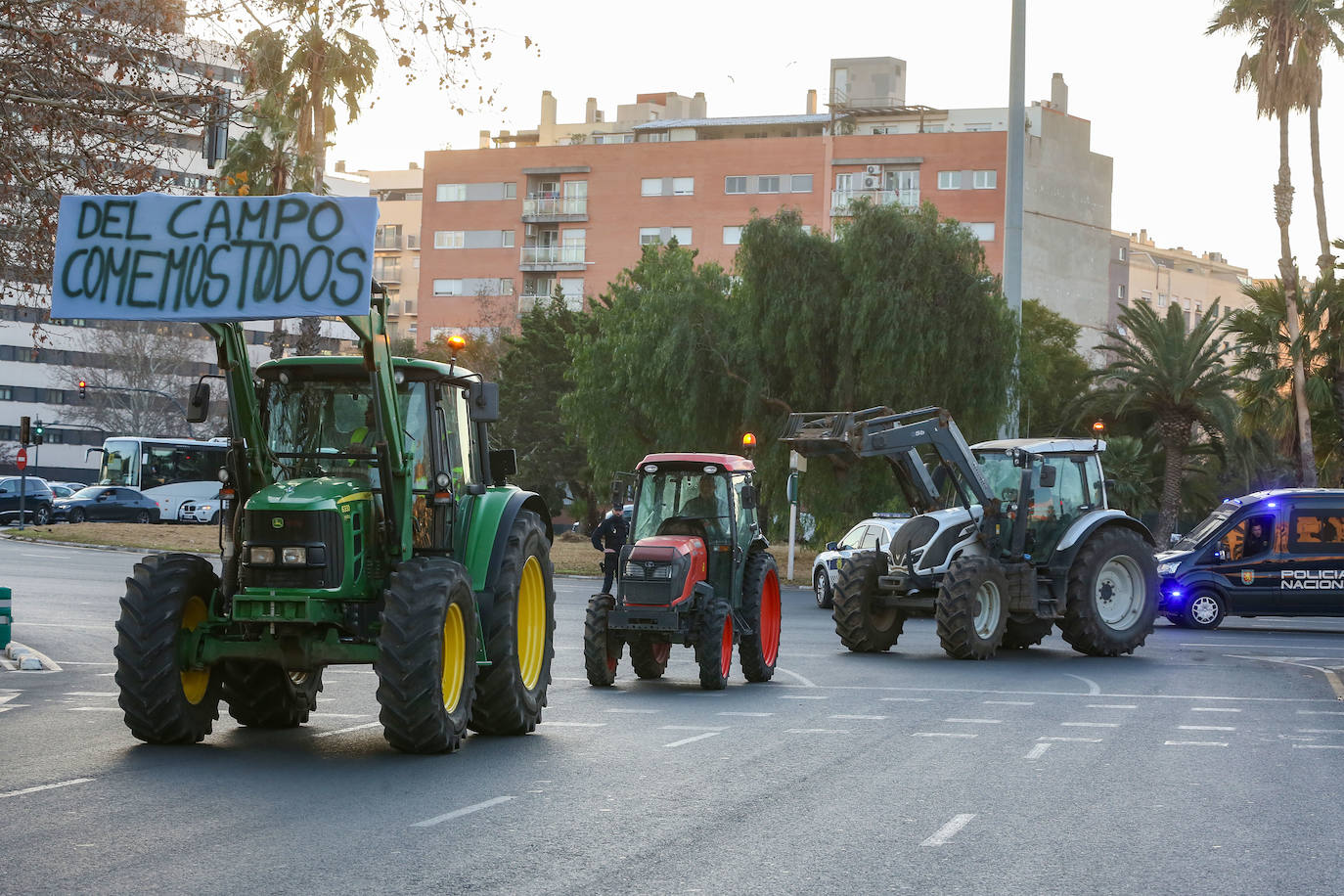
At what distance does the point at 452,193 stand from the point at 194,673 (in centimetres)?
9378

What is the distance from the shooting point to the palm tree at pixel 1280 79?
4712 cm

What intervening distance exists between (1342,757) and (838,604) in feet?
32.8

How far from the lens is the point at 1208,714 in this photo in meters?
16.0

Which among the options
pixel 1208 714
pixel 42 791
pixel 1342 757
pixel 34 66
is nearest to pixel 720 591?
pixel 1208 714

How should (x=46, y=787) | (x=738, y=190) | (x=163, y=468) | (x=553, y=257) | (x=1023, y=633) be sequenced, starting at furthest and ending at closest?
(x=553, y=257) < (x=738, y=190) < (x=163, y=468) < (x=1023, y=633) < (x=46, y=787)

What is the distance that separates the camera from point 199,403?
41.5 feet

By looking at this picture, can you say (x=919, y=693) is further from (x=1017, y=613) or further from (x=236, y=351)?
(x=236, y=351)

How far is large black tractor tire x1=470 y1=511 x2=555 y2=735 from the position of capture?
42.0 feet

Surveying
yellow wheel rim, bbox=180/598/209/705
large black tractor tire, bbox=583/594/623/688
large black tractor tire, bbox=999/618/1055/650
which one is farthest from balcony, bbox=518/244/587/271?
yellow wheel rim, bbox=180/598/209/705

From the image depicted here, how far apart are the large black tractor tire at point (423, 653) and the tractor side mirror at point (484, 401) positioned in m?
1.50

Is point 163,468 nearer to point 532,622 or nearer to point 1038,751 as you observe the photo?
point 532,622

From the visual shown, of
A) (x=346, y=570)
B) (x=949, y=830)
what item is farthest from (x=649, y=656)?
(x=949, y=830)

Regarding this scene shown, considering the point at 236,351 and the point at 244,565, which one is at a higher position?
the point at 236,351

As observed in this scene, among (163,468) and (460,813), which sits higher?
(163,468)
